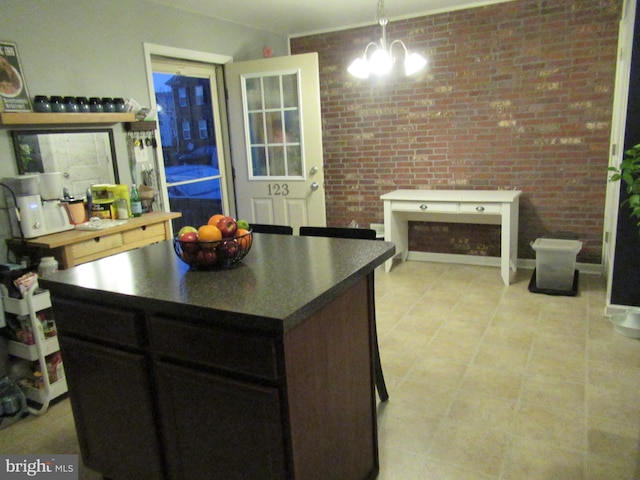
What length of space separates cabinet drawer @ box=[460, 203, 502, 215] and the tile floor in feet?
2.32

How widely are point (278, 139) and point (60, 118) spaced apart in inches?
82.4

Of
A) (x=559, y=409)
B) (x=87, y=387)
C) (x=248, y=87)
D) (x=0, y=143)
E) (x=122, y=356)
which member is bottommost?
(x=559, y=409)

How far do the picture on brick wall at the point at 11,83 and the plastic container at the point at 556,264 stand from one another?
3.70 metres

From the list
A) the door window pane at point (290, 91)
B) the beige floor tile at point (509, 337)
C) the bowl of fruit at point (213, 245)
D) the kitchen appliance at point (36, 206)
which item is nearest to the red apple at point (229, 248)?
the bowl of fruit at point (213, 245)

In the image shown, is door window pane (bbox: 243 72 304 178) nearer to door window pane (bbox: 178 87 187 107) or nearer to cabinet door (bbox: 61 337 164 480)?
door window pane (bbox: 178 87 187 107)

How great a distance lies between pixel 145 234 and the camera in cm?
311

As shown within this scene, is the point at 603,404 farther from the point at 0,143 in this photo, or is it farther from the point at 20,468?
the point at 0,143

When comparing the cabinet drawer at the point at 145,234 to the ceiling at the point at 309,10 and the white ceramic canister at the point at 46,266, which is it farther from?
the ceiling at the point at 309,10

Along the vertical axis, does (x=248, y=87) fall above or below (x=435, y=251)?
above

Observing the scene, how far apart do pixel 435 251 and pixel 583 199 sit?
1.41m

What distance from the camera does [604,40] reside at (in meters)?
3.81

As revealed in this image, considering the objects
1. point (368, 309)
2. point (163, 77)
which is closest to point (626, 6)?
point (368, 309)

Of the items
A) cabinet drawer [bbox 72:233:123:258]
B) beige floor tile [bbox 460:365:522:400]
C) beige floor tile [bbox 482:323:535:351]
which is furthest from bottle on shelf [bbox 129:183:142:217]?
beige floor tile [bbox 482:323:535:351]

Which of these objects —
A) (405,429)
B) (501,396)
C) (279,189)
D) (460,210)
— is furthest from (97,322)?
(460,210)
